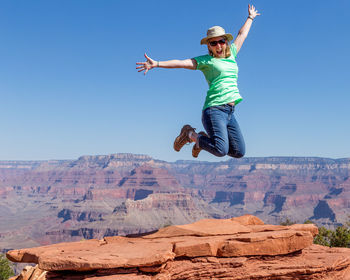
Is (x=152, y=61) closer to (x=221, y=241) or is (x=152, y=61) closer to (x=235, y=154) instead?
(x=235, y=154)

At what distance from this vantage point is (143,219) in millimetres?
194375

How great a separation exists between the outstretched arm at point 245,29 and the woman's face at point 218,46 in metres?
0.60

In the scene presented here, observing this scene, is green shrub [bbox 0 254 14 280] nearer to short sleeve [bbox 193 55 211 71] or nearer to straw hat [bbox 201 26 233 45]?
short sleeve [bbox 193 55 211 71]

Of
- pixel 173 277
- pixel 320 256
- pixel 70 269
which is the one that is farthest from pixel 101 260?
pixel 320 256

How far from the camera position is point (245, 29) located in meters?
8.57

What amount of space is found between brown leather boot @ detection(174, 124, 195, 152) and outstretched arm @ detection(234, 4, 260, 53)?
7.21 ft

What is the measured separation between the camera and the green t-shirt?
25.4 feet

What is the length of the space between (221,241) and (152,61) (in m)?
4.24

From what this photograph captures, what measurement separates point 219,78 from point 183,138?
204cm

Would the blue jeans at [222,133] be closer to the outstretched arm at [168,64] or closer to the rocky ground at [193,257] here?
the outstretched arm at [168,64]

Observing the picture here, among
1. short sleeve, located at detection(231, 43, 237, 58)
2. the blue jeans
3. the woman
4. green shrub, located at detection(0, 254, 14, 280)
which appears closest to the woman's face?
the woman

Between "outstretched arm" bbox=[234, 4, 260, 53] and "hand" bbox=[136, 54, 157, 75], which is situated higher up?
"outstretched arm" bbox=[234, 4, 260, 53]

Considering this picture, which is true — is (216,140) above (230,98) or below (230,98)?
below

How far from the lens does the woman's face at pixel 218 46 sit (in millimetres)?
7770
